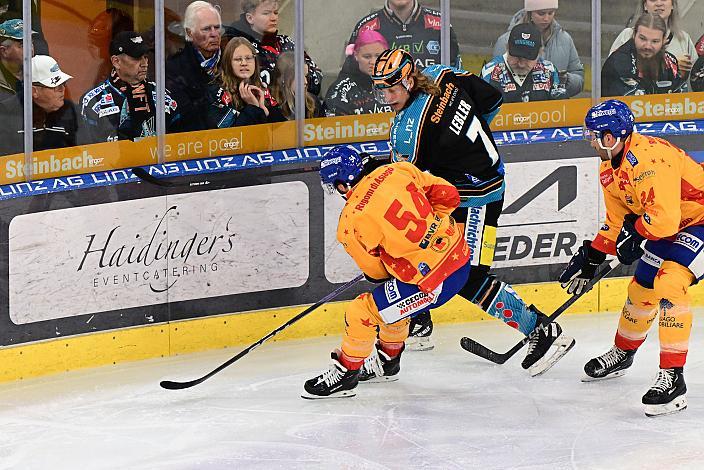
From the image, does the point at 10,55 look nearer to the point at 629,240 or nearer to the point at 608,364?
the point at 629,240

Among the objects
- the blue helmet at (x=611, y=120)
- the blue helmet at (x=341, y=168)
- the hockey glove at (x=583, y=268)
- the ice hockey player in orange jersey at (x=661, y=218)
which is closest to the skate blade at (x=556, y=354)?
the hockey glove at (x=583, y=268)

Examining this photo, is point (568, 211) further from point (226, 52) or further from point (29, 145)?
point (29, 145)

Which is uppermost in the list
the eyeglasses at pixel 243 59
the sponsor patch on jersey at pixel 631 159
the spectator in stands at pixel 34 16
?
the spectator in stands at pixel 34 16

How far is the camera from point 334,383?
4828 millimetres

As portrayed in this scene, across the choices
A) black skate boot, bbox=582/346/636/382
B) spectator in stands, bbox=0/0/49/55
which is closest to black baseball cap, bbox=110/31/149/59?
spectator in stands, bbox=0/0/49/55

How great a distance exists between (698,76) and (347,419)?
9.91 ft

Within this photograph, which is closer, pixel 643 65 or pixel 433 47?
pixel 433 47

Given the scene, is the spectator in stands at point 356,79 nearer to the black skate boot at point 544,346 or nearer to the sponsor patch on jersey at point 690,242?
the black skate boot at point 544,346

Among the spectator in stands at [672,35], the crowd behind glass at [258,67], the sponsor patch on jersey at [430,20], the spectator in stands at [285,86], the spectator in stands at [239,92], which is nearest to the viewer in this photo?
the crowd behind glass at [258,67]

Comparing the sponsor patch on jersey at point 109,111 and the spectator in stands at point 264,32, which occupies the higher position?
the spectator in stands at point 264,32

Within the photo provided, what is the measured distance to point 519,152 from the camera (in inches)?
245

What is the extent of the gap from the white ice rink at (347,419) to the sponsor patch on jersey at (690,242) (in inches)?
23.5

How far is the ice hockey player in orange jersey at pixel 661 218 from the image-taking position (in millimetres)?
4418

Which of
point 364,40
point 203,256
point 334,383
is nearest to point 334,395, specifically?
point 334,383
